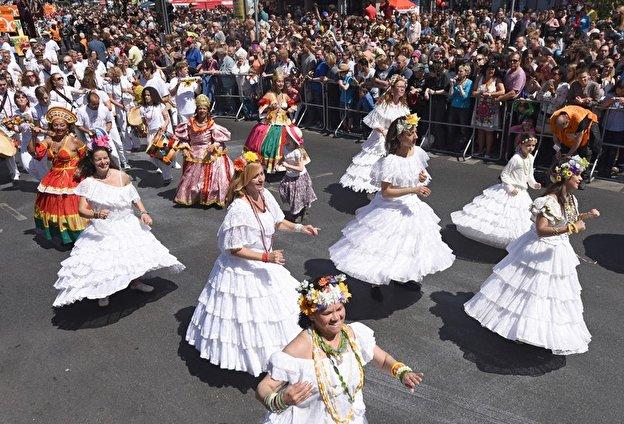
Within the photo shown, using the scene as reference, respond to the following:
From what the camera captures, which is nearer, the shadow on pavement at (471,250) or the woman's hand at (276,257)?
the woman's hand at (276,257)

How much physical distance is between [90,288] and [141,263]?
592 mm

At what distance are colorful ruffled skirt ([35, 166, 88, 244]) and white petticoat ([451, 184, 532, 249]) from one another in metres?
5.70

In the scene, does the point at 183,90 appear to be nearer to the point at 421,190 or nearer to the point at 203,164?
the point at 203,164

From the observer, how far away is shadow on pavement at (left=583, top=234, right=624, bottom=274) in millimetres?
7362

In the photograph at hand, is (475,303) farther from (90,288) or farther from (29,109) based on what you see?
(29,109)

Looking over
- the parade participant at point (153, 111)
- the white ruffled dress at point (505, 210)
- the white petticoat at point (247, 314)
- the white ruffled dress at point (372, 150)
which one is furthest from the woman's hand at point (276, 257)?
the parade participant at point (153, 111)

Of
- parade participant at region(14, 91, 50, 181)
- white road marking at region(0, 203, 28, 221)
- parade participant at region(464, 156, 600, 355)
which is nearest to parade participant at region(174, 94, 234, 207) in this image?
white road marking at region(0, 203, 28, 221)

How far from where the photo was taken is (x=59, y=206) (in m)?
7.95

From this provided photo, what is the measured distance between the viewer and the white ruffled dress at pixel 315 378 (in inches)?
127

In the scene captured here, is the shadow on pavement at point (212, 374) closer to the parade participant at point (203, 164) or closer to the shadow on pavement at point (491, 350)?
the shadow on pavement at point (491, 350)

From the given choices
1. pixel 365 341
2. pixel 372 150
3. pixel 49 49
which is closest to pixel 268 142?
pixel 372 150

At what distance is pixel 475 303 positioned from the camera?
5770mm

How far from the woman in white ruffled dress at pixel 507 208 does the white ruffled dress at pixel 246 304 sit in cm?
381

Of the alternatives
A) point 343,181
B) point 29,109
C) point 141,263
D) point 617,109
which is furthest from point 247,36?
point 141,263
